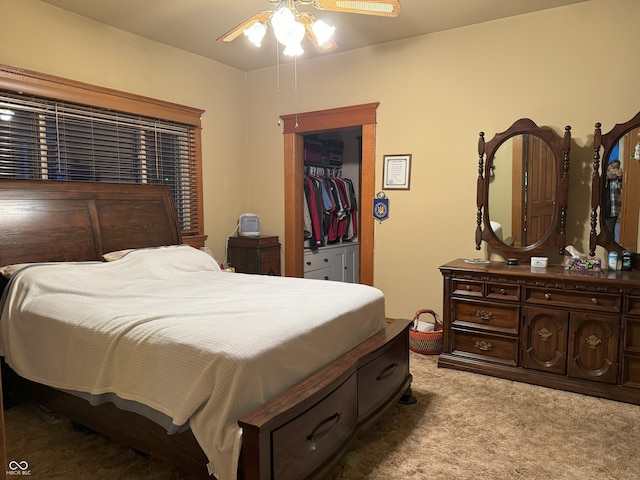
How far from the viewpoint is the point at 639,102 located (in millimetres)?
2961

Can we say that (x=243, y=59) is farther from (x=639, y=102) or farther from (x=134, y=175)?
(x=639, y=102)

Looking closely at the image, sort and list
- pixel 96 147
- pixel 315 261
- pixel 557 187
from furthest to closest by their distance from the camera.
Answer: pixel 315 261, pixel 96 147, pixel 557 187

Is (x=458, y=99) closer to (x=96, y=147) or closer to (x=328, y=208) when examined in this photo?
(x=328, y=208)

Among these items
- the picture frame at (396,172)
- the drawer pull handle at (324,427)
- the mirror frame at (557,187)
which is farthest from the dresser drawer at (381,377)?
the picture frame at (396,172)

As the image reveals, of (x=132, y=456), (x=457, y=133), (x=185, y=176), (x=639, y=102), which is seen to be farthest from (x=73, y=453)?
(x=639, y=102)

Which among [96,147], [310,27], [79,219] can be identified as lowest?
[79,219]

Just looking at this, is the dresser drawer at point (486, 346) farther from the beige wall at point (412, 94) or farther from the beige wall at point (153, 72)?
the beige wall at point (153, 72)

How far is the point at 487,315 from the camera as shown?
3.02m

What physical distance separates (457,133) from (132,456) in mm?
3192

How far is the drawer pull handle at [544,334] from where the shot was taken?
2.82 meters

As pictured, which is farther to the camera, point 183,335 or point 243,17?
point 243,17

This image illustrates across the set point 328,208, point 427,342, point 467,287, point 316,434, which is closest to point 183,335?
point 316,434

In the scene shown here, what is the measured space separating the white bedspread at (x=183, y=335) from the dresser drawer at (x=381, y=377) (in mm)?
155

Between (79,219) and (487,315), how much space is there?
2.93m
